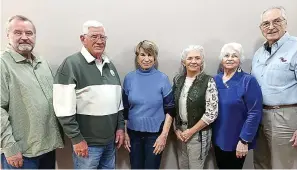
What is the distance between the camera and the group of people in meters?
1.85

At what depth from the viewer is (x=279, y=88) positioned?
208cm

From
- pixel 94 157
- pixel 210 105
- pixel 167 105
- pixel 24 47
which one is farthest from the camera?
pixel 167 105

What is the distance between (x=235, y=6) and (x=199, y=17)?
0.34 m

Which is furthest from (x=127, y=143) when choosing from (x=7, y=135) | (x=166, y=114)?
(x=7, y=135)

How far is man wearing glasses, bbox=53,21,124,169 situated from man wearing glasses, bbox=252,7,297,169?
114 cm

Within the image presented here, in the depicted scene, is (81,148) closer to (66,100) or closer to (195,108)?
(66,100)

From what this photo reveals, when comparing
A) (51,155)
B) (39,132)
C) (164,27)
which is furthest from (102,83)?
(164,27)

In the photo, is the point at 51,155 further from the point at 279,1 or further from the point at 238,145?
the point at 279,1

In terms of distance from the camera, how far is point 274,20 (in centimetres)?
211

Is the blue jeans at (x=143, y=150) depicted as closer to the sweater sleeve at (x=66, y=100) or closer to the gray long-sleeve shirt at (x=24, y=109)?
the sweater sleeve at (x=66, y=100)

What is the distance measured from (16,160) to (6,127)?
0.73ft

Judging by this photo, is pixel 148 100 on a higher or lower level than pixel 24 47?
lower

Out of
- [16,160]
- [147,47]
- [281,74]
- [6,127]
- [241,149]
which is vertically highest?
[147,47]

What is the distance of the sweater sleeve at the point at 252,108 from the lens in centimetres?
207
